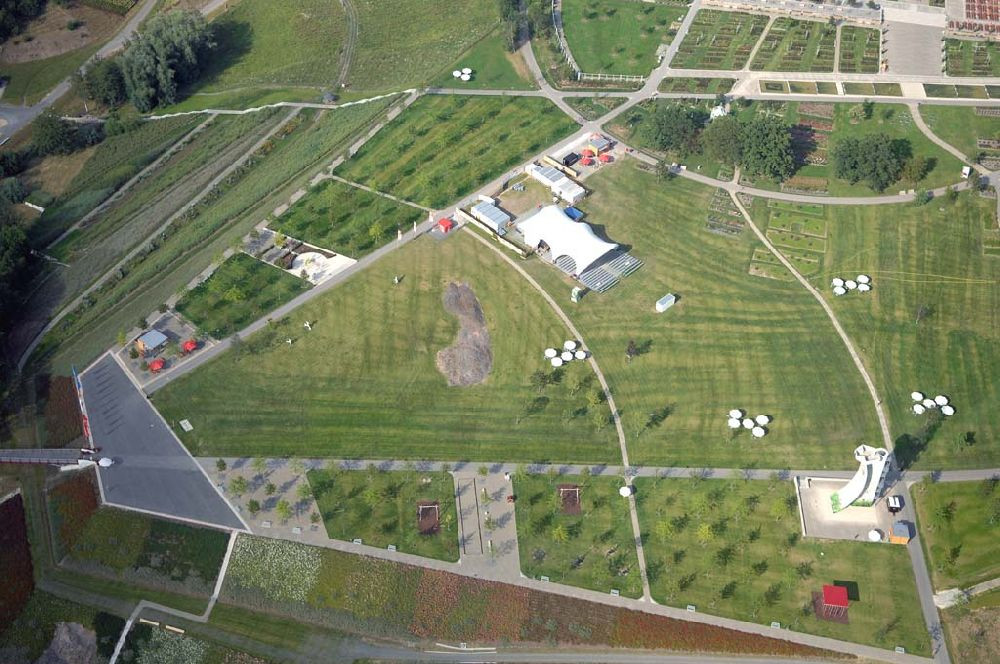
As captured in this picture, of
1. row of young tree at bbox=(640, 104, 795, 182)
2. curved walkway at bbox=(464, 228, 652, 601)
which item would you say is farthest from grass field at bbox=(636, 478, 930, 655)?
row of young tree at bbox=(640, 104, 795, 182)

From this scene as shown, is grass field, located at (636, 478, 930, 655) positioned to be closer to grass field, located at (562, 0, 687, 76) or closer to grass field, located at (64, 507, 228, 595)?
grass field, located at (64, 507, 228, 595)

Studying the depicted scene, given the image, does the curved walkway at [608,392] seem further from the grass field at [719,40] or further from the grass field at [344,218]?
the grass field at [719,40]

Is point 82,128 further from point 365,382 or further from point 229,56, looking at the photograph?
point 365,382

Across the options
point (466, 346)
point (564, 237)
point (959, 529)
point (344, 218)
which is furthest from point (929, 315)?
point (344, 218)

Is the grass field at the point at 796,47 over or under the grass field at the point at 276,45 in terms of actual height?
under

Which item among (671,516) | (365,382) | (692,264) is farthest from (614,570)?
(692,264)

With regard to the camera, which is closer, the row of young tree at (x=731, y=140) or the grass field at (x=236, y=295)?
the grass field at (x=236, y=295)

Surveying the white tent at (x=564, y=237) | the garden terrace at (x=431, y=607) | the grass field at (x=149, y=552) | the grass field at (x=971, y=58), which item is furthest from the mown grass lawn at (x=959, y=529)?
the grass field at (x=971, y=58)

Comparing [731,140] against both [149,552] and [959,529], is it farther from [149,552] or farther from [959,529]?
[149,552]
